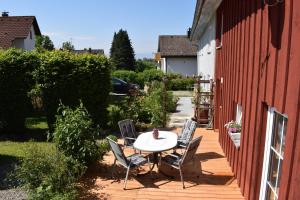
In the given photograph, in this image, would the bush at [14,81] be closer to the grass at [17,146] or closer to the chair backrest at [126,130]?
Answer: the grass at [17,146]

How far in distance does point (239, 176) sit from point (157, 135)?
2.26 meters

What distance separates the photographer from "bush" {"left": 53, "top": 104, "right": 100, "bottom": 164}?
7.05 metres

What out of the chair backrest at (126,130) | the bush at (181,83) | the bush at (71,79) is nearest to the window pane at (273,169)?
the chair backrest at (126,130)

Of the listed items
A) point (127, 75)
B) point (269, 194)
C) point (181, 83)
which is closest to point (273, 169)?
point (269, 194)

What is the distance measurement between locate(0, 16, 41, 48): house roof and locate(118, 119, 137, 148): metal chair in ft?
76.7

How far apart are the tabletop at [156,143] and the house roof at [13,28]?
79.8ft

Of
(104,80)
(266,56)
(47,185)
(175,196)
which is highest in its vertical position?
(266,56)

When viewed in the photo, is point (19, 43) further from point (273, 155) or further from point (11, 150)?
point (273, 155)

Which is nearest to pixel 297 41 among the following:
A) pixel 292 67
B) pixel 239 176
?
pixel 292 67

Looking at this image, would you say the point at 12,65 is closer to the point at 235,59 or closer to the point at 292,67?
the point at 235,59

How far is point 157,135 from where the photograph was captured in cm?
782

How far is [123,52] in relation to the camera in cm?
5356

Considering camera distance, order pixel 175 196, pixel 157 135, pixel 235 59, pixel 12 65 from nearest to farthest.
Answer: pixel 175 196, pixel 235 59, pixel 157 135, pixel 12 65

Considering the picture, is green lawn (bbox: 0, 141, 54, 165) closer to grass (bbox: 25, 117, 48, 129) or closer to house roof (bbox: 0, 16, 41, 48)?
grass (bbox: 25, 117, 48, 129)
